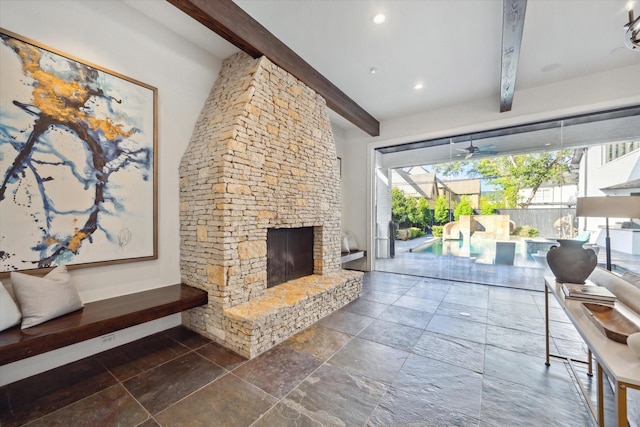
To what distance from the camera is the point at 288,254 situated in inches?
151

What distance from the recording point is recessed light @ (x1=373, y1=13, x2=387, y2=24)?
8.96 feet

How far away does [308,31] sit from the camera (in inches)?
118

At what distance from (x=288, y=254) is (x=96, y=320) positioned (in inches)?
87.4

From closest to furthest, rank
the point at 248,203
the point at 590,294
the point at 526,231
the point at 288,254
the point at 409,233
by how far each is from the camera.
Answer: the point at 590,294
the point at 248,203
the point at 288,254
the point at 526,231
the point at 409,233

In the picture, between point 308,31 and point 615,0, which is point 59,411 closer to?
point 308,31

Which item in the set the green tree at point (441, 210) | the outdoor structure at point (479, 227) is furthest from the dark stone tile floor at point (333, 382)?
the green tree at point (441, 210)

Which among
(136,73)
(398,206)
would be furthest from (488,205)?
(136,73)

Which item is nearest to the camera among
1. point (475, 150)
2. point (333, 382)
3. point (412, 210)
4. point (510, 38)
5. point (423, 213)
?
point (333, 382)

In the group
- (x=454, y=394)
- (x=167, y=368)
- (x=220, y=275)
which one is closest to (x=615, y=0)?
(x=454, y=394)

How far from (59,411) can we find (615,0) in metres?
5.78

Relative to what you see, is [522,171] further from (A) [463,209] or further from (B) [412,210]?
(B) [412,210]

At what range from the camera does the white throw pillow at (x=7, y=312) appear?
1782 millimetres

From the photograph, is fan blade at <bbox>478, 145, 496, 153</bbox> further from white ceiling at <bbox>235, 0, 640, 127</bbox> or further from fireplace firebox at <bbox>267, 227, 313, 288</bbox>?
fireplace firebox at <bbox>267, 227, 313, 288</bbox>

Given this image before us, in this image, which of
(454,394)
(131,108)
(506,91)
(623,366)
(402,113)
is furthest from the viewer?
(402,113)
